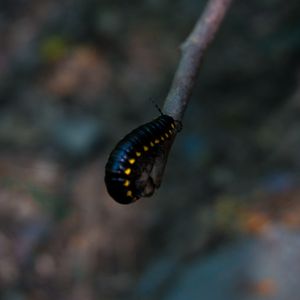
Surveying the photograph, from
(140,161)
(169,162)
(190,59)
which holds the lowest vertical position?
(140,161)

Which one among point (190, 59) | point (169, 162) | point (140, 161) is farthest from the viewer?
point (169, 162)

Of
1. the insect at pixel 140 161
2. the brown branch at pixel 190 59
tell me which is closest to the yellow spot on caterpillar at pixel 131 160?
Result: the insect at pixel 140 161

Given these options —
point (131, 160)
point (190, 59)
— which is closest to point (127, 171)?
point (131, 160)

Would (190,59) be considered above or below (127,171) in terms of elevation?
above

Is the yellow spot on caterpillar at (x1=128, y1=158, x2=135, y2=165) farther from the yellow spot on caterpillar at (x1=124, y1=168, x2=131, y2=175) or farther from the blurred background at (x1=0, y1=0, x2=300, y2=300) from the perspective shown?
the blurred background at (x1=0, y1=0, x2=300, y2=300)

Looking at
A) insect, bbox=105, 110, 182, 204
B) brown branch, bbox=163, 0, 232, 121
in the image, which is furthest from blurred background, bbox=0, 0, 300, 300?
insect, bbox=105, 110, 182, 204

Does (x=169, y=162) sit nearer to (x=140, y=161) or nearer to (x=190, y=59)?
(x=190, y=59)

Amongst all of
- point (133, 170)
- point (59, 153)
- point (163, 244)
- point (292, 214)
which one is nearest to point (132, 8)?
point (59, 153)
